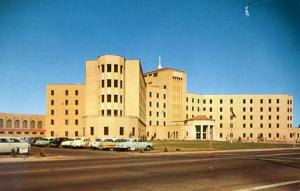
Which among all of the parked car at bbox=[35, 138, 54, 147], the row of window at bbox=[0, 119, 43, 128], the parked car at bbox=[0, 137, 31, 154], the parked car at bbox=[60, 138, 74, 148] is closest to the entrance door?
the row of window at bbox=[0, 119, 43, 128]

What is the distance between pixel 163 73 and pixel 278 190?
114303mm

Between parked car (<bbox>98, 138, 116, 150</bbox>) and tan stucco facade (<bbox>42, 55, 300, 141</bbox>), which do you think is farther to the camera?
tan stucco facade (<bbox>42, 55, 300, 141</bbox>)

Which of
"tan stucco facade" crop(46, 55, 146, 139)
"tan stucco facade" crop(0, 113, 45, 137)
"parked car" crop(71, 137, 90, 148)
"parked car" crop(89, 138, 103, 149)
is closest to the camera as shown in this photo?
"parked car" crop(89, 138, 103, 149)

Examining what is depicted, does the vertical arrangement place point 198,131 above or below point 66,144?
above

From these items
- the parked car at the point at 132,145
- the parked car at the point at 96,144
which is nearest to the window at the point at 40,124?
the parked car at the point at 96,144

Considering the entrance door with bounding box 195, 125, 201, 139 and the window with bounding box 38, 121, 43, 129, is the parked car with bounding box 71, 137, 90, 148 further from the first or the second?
the window with bounding box 38, 121, 43, 129

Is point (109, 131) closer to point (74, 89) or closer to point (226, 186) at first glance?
point (74, 89)

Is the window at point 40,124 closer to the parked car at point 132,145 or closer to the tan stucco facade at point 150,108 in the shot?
the tan stucco facade at point 150,108

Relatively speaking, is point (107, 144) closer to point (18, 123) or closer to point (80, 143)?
point (80, 143)

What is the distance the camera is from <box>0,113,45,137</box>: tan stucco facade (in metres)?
117

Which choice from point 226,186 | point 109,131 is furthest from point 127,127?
point 226,186

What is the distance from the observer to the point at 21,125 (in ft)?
400

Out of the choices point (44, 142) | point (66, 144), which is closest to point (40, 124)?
point (44, 142)

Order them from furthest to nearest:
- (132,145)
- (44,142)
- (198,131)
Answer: (198,131), (44,142), (132,145)
